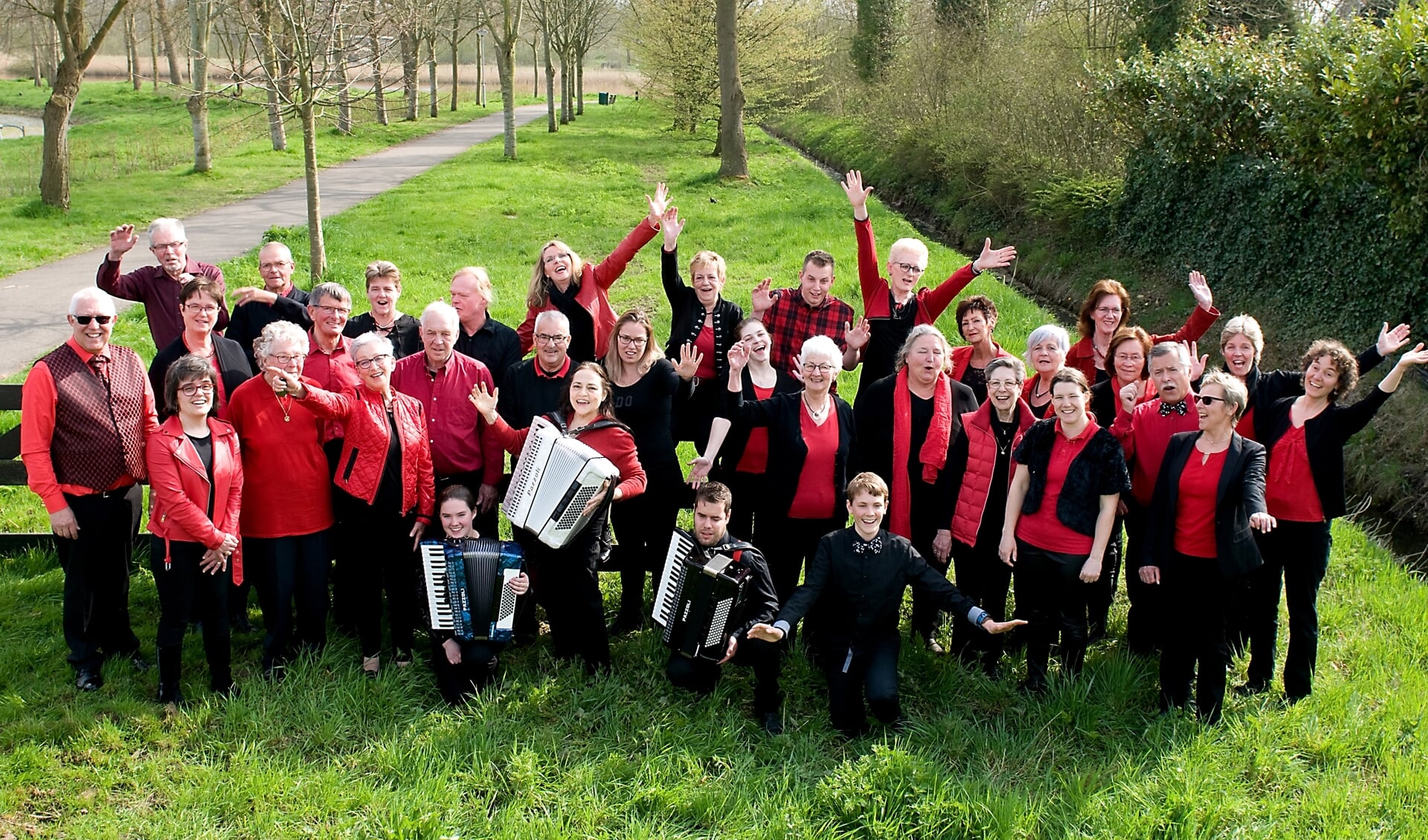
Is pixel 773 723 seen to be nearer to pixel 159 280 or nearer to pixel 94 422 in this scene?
pixel 94 422

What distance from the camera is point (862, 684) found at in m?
6.07

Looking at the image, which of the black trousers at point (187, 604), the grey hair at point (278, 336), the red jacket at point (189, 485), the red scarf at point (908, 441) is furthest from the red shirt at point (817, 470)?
the black trousers at point (187, 604)

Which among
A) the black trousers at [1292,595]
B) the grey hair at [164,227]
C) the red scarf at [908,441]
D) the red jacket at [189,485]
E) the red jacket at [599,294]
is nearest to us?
the red jacket at [189,485]

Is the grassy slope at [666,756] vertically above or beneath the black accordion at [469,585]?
beneath

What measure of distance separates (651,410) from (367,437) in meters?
1.73

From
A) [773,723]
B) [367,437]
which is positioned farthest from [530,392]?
[773,723]

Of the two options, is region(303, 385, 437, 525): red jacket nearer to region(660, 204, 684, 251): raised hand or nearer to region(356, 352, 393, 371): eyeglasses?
region(356, 352, 393, 371): eyeglasses

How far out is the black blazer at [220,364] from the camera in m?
6.46

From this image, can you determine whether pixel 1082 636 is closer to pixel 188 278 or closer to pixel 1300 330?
pixel 188 278

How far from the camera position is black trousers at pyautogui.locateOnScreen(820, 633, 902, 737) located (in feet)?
19.4

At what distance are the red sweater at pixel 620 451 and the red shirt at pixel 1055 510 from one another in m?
2.35

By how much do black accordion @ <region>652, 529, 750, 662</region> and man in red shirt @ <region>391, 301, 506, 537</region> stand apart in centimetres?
145

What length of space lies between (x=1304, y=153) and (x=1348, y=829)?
34.0 feet

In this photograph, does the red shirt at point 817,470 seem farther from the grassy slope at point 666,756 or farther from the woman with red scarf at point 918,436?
the grassy slope at point 666,756
